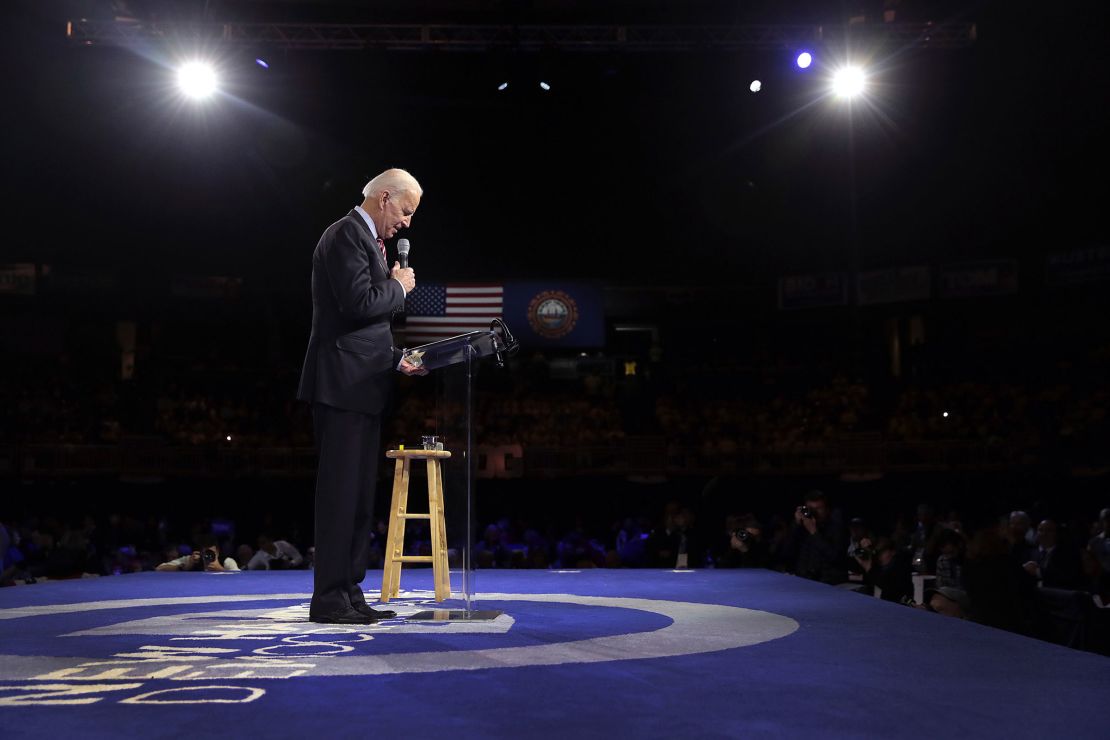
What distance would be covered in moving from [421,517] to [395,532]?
0.44ft

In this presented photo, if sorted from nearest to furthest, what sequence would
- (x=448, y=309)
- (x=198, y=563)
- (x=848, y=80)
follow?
1. (x=198, y=563)
2. (x=848, y=80)
3. (x=448, y=309)

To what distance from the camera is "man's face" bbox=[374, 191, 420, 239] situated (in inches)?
164

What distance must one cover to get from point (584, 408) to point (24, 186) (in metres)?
11.7

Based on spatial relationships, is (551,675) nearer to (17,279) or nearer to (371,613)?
(371,613)

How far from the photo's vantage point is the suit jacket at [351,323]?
3900 mm

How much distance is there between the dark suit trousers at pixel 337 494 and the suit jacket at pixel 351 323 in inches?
3.1

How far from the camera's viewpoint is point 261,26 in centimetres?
1280

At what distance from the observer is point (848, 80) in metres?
13.1

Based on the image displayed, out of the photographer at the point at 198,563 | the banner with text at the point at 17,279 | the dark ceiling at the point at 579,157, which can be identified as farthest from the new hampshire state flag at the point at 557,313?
the photographer at the point at 198,563

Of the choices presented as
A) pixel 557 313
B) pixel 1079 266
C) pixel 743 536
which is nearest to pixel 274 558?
pixel 743 536

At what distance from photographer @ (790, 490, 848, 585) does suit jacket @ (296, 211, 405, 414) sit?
4.69 meters

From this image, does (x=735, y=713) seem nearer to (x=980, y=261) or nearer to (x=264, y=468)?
(x=264, y=468)

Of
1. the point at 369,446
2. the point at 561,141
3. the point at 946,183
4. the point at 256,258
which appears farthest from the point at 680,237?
the point at 369,446

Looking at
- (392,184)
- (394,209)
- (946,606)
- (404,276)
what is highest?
(392,184)
